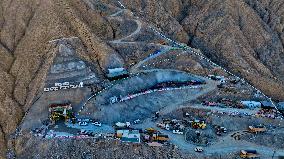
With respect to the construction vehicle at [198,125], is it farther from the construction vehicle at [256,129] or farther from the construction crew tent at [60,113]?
the construction crew tent at [60,113]

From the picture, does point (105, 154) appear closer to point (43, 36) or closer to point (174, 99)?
point (174, 99)

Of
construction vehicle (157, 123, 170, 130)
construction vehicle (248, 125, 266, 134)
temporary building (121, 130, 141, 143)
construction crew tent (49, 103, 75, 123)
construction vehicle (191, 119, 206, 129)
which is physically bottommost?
construction crew tent (49, 103, 75, 123)

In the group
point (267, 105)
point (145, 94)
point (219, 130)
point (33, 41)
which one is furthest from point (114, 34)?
point (267, 105)

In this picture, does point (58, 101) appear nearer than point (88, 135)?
No

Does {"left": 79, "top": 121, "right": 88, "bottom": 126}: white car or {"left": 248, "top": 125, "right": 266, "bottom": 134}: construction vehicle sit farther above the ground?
{"left": 248, "top": 125, "right": 266, "bottom": 134}: construction vehicle

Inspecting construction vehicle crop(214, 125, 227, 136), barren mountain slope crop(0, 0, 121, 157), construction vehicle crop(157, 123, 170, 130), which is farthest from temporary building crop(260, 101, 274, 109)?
barren mountain slope crop(0, 0, 121, 157)

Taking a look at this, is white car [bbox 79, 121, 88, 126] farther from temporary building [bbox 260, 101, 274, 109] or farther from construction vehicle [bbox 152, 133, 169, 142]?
temporary building [bbox 260, 101, 274, 109]

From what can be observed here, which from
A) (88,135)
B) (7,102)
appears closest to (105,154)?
(88,135)

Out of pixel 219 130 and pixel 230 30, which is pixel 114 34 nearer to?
pixel 230 30
